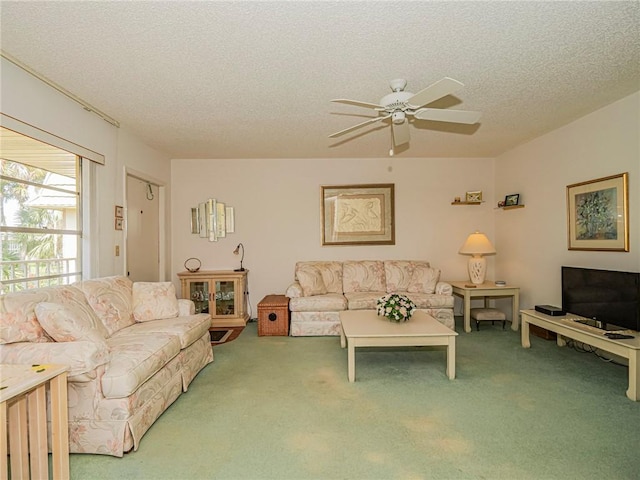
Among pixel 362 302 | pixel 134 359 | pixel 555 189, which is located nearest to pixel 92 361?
pixel 134 359

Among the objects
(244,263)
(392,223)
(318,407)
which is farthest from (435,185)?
(318,407)

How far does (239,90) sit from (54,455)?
269 cm

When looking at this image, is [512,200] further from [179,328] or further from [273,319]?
[179,328]

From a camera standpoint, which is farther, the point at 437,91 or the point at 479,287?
the point at 479,287

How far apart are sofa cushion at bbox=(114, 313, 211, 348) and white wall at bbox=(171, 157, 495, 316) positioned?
2.15 m

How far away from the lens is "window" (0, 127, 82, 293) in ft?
8.66

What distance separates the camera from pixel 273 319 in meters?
4.46

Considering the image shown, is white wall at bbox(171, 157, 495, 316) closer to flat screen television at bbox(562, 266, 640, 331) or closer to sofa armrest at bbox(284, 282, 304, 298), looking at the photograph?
sofa armrest at bbox(284, 282, 304, 298)

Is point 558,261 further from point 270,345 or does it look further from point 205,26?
point 205,26

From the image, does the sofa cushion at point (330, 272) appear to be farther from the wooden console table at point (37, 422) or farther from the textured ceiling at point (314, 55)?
the wooden console table at point (37, 422)

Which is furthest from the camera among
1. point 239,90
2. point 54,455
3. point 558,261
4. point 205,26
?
point 558,261

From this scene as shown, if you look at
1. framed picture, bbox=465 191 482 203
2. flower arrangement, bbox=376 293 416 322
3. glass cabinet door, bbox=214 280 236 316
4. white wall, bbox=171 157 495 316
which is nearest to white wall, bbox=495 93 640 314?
framed picture, bbox=465 191 482 203

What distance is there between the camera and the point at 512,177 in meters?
4.95

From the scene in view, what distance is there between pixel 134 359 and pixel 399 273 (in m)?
3.72
